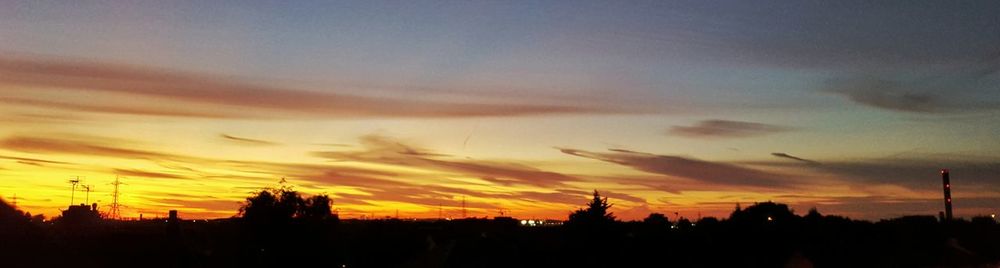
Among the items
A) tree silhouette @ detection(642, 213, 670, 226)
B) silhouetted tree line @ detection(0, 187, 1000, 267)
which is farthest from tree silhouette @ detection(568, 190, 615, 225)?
tree silhouette @ detection(642, 213, 670, 226)

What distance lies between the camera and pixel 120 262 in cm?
5178

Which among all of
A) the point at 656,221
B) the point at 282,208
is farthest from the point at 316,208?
the point at 656,221

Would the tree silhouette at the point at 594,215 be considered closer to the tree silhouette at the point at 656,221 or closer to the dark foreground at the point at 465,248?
the dark foreground at the point at 465,248

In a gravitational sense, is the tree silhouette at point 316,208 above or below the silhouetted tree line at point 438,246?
above

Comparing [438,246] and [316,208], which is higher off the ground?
[316,208]

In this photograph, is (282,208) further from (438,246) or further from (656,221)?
(656,221)

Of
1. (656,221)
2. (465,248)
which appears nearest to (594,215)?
(465,248)

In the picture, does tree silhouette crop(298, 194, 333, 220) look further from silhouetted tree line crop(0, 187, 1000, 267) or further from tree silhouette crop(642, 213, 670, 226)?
tree silhouette crop(642, 213, 670, 226)

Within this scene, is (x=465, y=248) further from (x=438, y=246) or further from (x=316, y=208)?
(x=316, y=208)

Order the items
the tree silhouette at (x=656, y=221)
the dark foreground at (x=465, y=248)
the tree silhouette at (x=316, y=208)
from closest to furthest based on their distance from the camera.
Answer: the dark foreground at (x=465, y=248) < the tree silhouette at (x=316, y=208) < the tree silhouette at (x=656, y=221)

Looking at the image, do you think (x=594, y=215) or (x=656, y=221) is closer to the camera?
(x=594, y=215)

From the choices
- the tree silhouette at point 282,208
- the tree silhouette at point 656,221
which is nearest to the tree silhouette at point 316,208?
the tree silhouette at point 282,208

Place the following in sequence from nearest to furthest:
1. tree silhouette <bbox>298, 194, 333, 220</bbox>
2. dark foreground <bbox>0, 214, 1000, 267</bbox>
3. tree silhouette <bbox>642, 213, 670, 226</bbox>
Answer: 1. dark foreground <bbox>0, 214, 1000, 267</bbox>
2. tree silhouette <bbox>298, 194, 333, 220</bbox>
3. tree silhouette <bbox>642, 213, 670, 226</bbox>

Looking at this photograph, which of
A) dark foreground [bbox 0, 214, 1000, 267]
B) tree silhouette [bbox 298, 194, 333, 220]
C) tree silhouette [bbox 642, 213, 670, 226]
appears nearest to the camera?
dark foreground [bbox 0, 214, 1000, 267]
